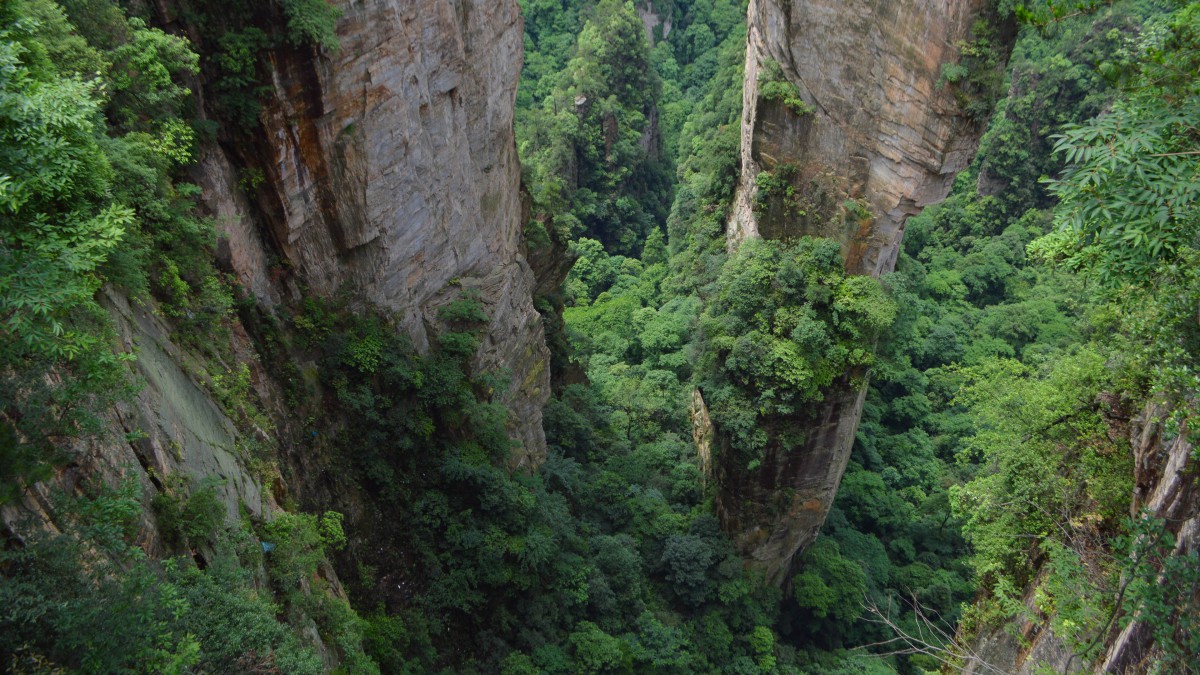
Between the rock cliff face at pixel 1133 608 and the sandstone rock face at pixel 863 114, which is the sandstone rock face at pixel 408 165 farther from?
the rock cliff face at pixel 1133 608

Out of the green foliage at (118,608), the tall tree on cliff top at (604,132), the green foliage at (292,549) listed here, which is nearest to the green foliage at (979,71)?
the green foliage at (292,549)

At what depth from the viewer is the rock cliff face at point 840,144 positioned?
18516 millimetres

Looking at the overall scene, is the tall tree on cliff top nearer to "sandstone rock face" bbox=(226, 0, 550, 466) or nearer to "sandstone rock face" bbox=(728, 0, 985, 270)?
"sandstone rock face" bbox=(728, 0, 985, 270)

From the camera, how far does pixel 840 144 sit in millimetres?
20281

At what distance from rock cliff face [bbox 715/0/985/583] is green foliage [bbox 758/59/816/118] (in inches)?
4.2

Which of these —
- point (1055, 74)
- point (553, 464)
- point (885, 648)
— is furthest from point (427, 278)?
point (1055, 74)

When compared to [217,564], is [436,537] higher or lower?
lower

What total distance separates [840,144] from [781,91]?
7.19 feet

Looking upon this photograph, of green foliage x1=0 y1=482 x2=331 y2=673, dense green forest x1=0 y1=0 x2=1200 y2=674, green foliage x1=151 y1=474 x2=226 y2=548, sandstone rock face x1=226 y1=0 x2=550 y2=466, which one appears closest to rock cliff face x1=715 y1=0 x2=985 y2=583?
dense green forest x1=0 y1=0 x2=1200 y2=674

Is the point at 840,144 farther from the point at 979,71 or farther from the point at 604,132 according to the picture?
the point at 604,132

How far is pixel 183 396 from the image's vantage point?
30.7 feet

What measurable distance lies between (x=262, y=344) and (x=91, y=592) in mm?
7758

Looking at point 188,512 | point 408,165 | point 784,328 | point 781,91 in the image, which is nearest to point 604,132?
point 781,91

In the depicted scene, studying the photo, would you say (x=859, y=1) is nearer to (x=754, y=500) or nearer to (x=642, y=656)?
(x=754, y=500)
